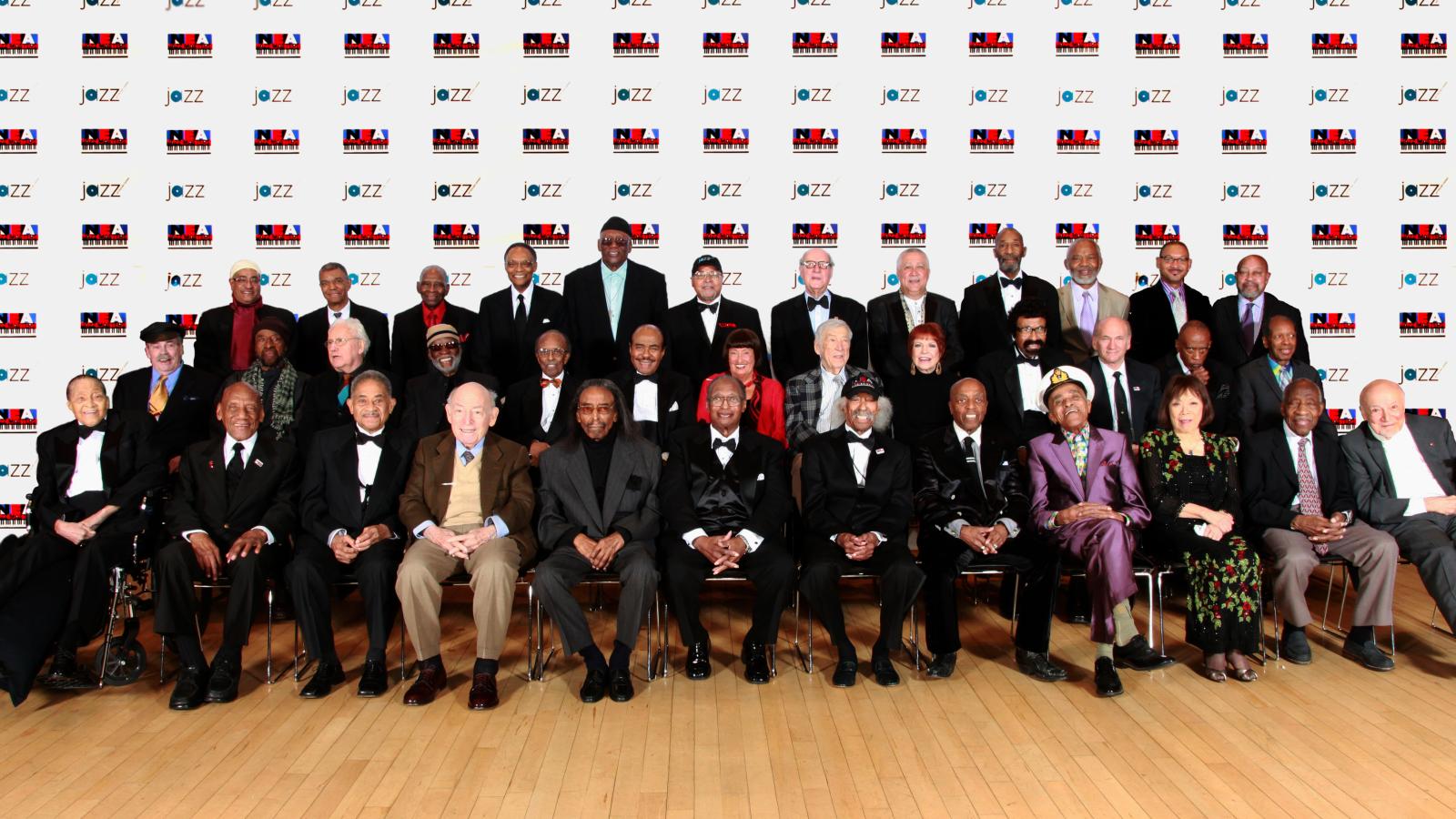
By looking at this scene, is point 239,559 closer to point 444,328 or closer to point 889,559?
point 444,328

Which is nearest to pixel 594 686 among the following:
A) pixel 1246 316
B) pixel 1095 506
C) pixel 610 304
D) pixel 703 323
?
pixel 1095 506

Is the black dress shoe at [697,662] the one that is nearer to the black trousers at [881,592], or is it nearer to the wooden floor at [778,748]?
the wooden floor at [778,748]

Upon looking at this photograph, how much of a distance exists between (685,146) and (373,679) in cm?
411

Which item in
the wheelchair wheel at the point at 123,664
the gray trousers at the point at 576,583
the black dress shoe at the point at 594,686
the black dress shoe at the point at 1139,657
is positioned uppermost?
the gray trousers at the point at 576,583

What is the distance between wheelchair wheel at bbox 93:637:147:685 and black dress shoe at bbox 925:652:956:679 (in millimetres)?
3254

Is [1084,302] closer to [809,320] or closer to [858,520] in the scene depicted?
[809,320]

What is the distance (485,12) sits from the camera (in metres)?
7.42

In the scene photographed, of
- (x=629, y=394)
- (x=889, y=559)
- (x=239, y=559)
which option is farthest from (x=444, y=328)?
(x=889, y=559)

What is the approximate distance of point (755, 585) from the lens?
484 centimetres

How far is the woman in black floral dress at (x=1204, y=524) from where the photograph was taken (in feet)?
15.8

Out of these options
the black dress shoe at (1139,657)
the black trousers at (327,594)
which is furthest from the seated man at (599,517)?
the black dress shoe at (1139,657)

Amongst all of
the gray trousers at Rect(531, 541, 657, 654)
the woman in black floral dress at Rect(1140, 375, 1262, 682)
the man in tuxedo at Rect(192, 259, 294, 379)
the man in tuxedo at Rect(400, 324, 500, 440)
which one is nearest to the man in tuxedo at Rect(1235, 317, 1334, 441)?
the woman in black floral dress at Rect(1140, 375, 1262, 682)

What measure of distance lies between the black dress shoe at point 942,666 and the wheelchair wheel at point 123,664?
3254 millimetres

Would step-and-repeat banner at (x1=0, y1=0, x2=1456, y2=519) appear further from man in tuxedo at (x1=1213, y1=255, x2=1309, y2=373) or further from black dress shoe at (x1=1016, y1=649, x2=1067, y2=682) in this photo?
black dress shoe at (x1=1016, y1=649, x2=1067, y2=682)
